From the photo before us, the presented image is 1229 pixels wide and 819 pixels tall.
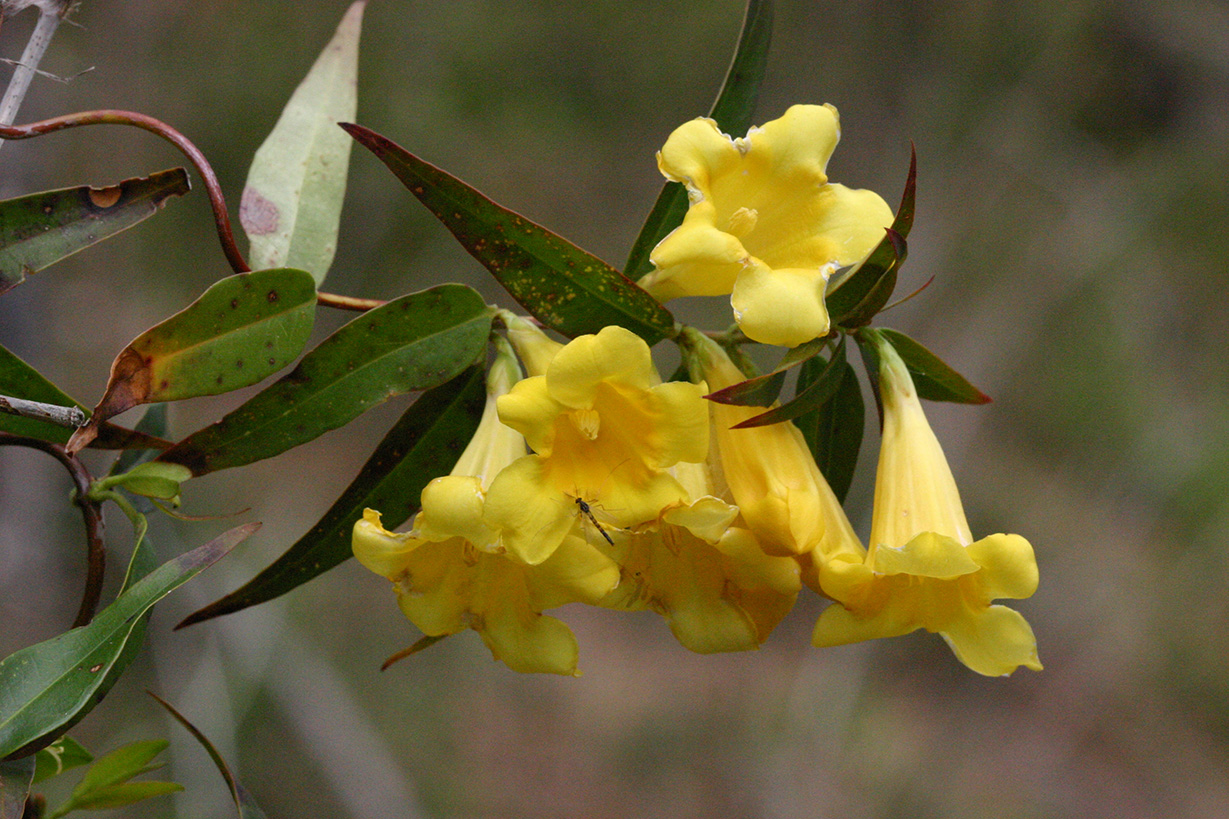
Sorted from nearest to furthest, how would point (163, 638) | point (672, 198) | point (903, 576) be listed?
point (903, 576), point (672, 198), point (163, 638)

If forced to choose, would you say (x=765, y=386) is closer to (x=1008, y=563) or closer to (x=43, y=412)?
(x=1008, y=563)

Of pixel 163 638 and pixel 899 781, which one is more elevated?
pixel 163 638

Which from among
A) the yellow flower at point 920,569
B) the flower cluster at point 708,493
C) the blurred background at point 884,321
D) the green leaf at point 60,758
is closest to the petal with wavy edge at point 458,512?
the flower cluster at point 708,493

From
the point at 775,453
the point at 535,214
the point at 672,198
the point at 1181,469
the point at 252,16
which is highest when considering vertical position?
the point at 672,198

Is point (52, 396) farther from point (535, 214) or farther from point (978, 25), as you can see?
point (978, 25)

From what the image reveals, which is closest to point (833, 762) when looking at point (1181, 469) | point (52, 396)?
point (1181, 469)
